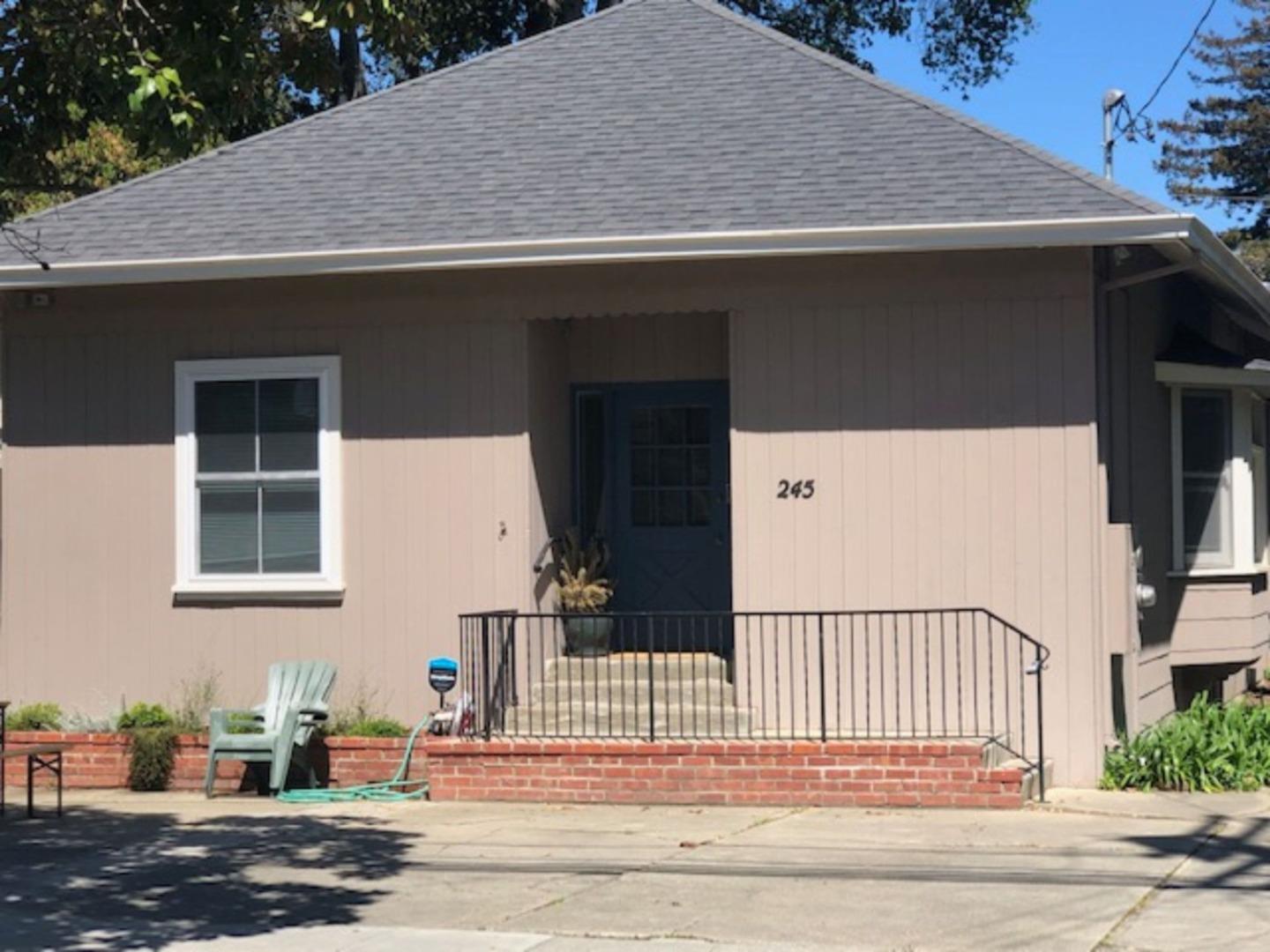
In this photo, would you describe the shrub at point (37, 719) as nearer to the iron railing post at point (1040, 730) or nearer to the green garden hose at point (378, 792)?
the green garden hose at point (378, 792)

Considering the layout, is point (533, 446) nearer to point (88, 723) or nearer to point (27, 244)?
point (88, 723)

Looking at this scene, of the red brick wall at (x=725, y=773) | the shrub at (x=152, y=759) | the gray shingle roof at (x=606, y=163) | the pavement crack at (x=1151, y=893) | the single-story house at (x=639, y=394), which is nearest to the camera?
the pavement crack at (x=1151, y=893)

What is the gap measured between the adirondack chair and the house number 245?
352 cm

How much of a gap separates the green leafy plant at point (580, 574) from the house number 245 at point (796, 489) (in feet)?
5.99

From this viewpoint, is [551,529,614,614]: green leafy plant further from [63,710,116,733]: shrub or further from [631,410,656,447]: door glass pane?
[63,710,116,733]: shrub

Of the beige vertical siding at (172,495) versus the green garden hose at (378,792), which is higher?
the beige vertical siding at (172,495)

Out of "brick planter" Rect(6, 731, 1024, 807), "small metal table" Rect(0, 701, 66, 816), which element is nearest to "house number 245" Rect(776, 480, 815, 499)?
"brick planter" Rect(6, 731, 1024, 807)

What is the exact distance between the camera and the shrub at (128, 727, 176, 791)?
1400 centimetres

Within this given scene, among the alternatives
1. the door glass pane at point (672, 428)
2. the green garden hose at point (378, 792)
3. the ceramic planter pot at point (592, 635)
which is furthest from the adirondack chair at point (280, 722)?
the door glass pane at point (672, 428)

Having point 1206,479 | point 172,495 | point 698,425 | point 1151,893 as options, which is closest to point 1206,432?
point 1206,479

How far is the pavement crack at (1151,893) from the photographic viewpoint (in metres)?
8.40

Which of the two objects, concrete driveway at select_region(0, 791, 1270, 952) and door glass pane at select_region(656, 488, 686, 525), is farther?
door glass pane at select_region(656, 488, 686, 525)

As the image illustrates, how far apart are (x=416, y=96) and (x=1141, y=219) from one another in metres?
6.67

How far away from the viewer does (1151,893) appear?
9.41 meters
